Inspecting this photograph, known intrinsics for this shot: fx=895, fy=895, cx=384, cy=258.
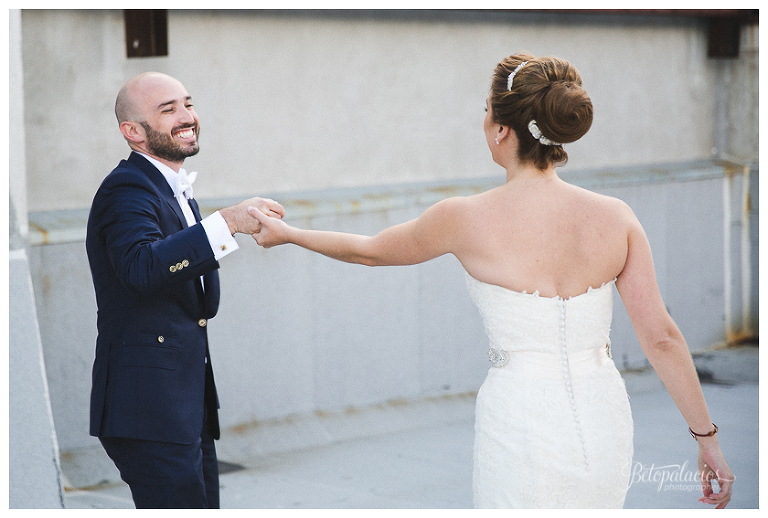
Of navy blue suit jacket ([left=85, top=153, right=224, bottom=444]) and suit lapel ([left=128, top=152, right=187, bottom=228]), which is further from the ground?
suit lapel ([left=128, top=152, right=187, bottom=228])

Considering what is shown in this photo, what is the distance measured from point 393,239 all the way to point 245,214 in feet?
1.95

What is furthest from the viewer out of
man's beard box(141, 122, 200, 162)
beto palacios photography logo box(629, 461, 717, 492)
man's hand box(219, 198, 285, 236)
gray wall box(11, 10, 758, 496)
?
gray wall box(11, 10, 758, 496)

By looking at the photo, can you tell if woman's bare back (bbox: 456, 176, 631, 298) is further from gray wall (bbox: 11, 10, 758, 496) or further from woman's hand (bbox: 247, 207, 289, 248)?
gray wall (bbox: 11, 10, 758, 496)

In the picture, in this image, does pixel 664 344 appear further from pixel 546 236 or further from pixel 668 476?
pixel 668 476

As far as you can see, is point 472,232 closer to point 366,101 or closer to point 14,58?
point 14,58

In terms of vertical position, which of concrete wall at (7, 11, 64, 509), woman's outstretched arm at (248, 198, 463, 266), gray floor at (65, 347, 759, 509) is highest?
woman's outstretched arm at (248, 198, 463, 266)

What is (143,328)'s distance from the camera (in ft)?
9.43

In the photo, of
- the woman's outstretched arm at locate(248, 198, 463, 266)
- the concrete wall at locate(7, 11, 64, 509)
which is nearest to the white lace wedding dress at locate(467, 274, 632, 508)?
the woman's outstretched arm at locate(248, 198, 463, 266)

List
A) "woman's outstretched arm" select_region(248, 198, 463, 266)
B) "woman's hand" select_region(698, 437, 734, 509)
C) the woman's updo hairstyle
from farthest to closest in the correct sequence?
1. "woman's hand" select_region(698, 437, 734, 509)
2. "woman's outstretched arm" select_region(248, 198, 463, 266)
3. the woman's updo hairstyle

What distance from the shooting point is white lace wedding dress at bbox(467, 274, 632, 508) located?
2.50 metres

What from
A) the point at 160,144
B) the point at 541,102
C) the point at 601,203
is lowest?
the point at 601,203

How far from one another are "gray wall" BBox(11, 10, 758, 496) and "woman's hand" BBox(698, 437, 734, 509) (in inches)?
114

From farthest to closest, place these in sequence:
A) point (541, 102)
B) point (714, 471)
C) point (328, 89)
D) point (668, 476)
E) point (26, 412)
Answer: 1. point (328, 89)
2. point (668, 476)
3. point (26, 412)
4. point (714, 471)
5. point (541, 102)

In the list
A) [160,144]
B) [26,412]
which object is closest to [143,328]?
[160,144]
